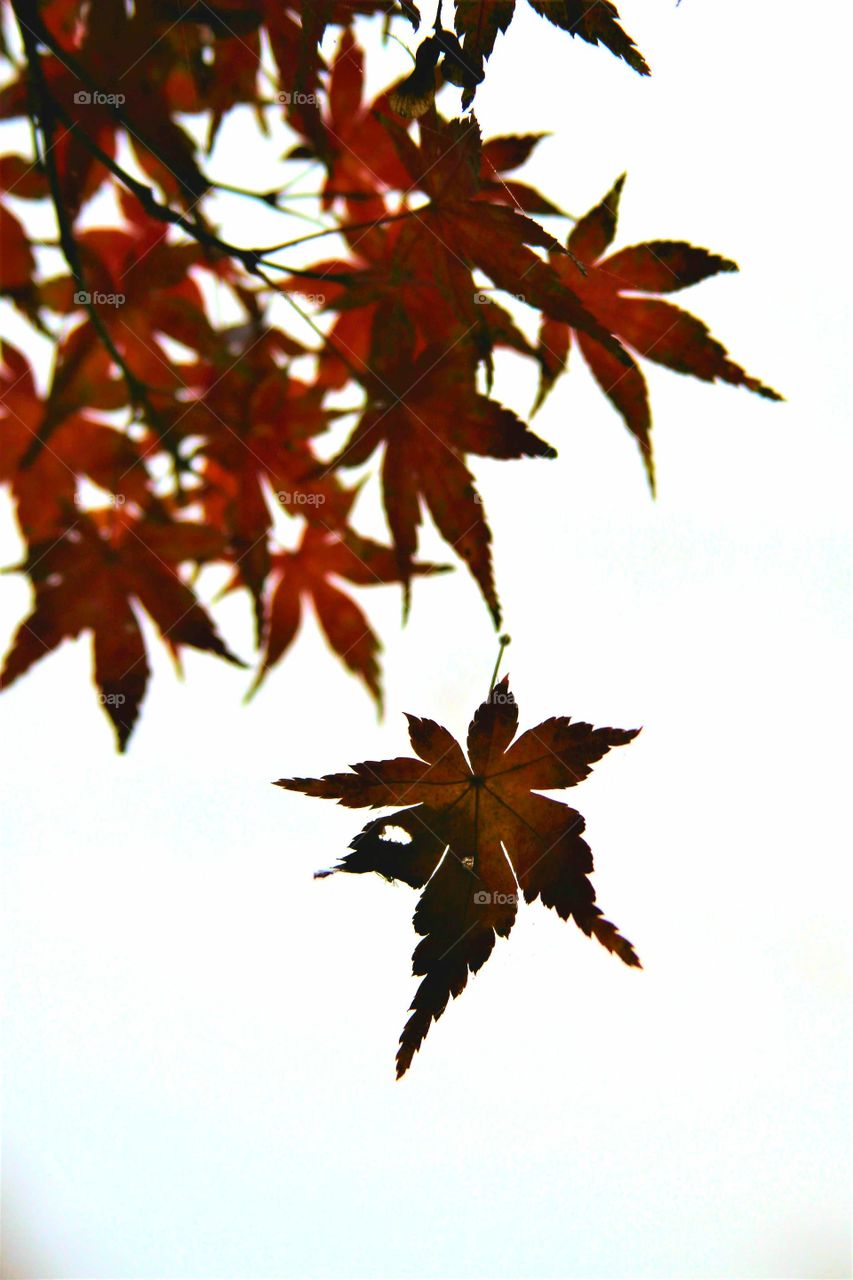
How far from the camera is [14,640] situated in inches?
30.5

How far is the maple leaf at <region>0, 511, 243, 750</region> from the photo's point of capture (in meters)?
0.77

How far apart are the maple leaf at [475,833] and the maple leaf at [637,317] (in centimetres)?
25

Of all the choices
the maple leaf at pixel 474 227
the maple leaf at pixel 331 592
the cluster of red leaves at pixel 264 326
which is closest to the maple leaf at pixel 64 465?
the cluster of red leaves at pixel 264 326

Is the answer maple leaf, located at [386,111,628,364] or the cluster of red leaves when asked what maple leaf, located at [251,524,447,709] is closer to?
the cluster of red leaves

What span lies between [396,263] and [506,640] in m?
0.36

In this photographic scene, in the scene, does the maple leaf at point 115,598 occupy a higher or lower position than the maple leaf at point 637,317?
lower

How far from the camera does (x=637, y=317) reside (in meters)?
0.77

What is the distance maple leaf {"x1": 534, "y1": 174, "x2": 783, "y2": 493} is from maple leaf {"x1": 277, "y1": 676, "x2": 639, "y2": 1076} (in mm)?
251

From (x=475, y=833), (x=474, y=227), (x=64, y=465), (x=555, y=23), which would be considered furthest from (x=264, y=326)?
(x=475, y=833)

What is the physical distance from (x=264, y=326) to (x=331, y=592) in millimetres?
306

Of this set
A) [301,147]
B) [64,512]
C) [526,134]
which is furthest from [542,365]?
[64,512]

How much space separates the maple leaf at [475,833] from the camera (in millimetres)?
583

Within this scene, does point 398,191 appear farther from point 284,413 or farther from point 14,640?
point 14,640

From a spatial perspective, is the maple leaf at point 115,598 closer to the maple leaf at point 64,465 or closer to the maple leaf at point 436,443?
the maple leaf at point 64,465
